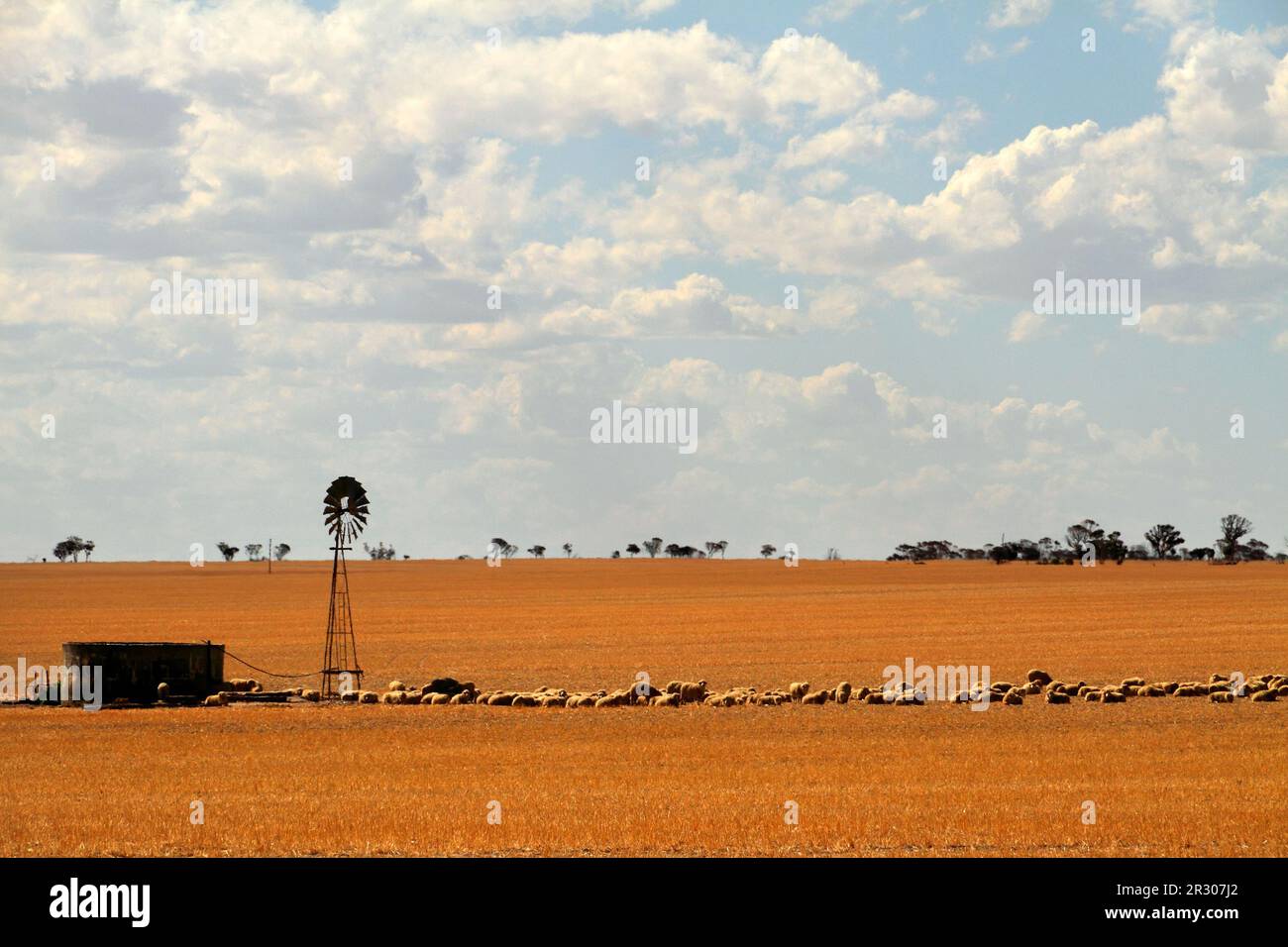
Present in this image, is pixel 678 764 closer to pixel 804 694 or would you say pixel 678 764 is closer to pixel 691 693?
pixel 691 693

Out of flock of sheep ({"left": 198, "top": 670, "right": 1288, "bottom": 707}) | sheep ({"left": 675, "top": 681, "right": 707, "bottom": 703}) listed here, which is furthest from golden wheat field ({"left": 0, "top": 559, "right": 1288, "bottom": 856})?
sheep ({"left": 675, "top": 681, "right": 707, "bottom": 703})

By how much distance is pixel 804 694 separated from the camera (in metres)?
46.8

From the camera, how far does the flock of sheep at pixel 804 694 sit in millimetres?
45406

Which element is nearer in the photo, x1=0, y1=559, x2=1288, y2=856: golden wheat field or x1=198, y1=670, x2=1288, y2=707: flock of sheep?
x1=0, y1=559, x2=1288, y2=856: golden wheat field

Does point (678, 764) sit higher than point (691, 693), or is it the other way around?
point (691, 693)

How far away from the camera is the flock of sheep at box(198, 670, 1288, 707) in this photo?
149ft

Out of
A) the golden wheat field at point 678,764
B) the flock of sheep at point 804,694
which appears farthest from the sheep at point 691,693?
the golden wheat field at point 678,764

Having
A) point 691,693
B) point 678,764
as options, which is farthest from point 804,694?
point 678,764

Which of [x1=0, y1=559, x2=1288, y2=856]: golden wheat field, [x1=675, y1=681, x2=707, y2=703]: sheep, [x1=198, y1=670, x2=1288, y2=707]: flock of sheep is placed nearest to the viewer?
[x1=0, y1=559, x2=1288, y2=856]: golden wheat field

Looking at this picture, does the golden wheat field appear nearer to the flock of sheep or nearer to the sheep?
the flock of sheep

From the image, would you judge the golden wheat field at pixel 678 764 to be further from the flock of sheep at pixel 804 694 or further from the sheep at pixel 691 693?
the sheep at pixel 691 693
